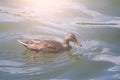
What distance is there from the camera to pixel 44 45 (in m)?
11.0

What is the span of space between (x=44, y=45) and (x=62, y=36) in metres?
1.26

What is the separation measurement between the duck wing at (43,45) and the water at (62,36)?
0.55 ft

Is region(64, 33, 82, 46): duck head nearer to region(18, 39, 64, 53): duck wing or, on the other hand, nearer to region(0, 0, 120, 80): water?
region(0, 0, 120, 80): water

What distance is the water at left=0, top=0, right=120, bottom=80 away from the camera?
9852 millimetres

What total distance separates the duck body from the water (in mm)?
164

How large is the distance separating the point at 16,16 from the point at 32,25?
1058 mm

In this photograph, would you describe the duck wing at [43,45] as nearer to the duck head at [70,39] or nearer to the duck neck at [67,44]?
the duck neck at [67,44]

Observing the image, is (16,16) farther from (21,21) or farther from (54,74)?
(54,74)

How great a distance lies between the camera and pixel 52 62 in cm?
1031

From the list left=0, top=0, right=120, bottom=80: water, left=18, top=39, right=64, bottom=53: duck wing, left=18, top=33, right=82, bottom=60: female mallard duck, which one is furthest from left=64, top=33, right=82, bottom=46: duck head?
left=18, top=39, right=64, bottom=53: duck wing

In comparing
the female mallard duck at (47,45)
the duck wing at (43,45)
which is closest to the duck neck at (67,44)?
the female mallard duck at (47,45)

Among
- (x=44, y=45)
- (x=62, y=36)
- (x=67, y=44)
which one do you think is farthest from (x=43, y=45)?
(x=62, y=36)

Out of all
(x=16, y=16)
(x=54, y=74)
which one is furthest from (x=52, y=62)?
(x=16, y=16)

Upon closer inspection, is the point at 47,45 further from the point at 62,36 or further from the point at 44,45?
the point at 62,36
